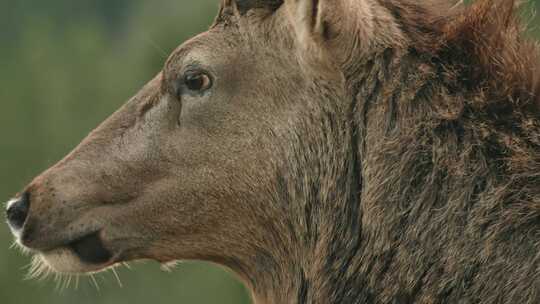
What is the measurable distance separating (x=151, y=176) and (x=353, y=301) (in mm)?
1201

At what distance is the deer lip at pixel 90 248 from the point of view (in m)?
5.90

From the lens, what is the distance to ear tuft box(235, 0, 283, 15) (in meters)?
5.84

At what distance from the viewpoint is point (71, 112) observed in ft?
105

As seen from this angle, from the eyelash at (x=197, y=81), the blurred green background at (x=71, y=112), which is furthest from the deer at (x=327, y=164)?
the blurred green background at (x=71, y=112)

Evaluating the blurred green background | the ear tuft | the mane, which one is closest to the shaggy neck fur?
the mane

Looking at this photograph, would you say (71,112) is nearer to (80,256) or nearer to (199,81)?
(80,256)

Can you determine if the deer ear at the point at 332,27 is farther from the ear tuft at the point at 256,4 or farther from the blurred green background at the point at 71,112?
the blurred green background at the point at 71,112

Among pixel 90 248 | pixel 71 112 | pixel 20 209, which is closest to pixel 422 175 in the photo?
pixel 90 248

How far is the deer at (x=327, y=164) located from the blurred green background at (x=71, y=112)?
1853 centimetres

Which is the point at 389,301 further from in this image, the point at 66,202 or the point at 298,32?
the point at 66,202

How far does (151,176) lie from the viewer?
5824 millimetres

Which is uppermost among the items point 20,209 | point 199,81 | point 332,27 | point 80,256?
point 332,27

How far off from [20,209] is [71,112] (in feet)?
87.1

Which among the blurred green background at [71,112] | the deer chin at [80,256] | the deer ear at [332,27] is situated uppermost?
the deer ear at [332,27]
